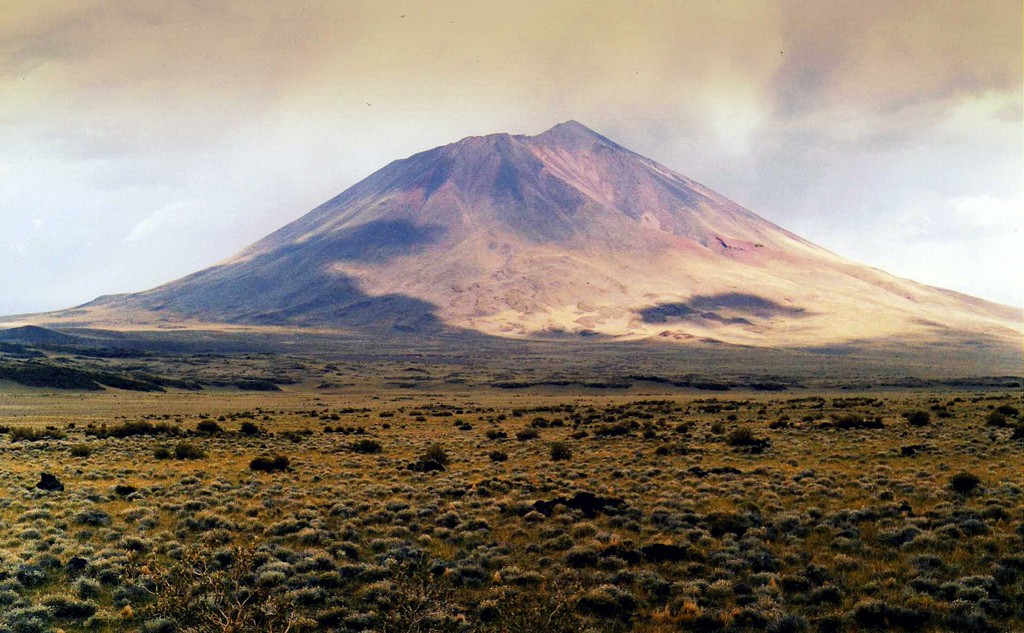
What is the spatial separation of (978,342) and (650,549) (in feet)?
778

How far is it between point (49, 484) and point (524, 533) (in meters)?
15.6

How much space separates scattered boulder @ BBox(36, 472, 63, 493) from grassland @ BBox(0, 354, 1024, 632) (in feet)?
1.22

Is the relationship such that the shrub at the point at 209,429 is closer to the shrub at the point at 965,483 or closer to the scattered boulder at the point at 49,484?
the scattered boulder at the point at 49,484

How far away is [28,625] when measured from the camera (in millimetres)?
9164

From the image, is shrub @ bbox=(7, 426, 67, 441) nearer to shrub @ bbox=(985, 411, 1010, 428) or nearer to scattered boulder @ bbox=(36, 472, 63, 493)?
scattered boulder @ bbox=(36, 472, 63, 493)

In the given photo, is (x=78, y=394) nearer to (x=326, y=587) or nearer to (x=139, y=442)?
(x=139, y=442)

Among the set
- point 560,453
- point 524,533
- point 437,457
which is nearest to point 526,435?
point 560,453

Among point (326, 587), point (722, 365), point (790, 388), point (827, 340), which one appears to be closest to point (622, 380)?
point (790, 388)

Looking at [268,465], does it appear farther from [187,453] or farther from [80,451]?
[80,451]

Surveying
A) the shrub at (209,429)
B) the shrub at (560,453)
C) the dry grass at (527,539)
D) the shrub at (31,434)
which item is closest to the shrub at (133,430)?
the shrub at (209,429)

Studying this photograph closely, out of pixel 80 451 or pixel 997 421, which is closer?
pixel 80 451

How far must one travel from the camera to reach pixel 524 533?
14.3m

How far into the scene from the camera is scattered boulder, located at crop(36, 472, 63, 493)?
17.7 m

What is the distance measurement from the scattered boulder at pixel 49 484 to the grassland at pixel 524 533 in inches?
14.6
